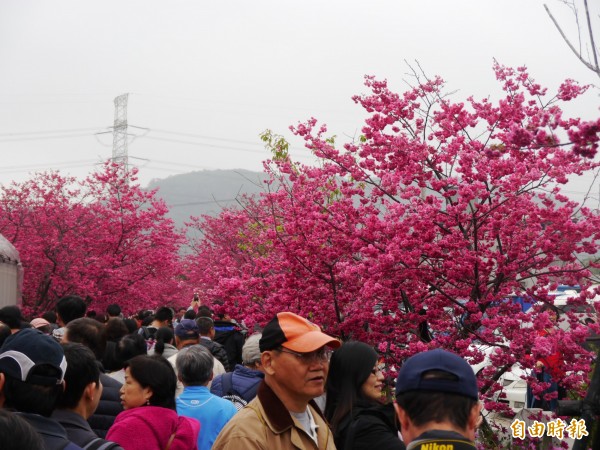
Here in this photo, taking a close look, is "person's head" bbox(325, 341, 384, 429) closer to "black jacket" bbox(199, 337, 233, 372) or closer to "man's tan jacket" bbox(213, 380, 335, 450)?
"man's tan jacket" bbox(213, 380, 335, 450)

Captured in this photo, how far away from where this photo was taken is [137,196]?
28250 mm

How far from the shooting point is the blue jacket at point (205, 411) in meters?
5.95

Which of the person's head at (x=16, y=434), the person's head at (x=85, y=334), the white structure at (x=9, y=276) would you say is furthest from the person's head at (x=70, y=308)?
the white structure at (x=9, y=276)

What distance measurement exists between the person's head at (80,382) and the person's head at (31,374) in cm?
31

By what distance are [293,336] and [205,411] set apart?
219cm

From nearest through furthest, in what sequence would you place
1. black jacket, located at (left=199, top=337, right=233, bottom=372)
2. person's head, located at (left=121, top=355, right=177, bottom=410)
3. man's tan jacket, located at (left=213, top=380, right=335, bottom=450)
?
1. man's tan jacket, located at (left=213, top=380, right=335, bottom=450)
2. person's head, located at (left=121, top=355, right=177, bottom=410)
3. black jacket, located at (left=199, top=337, right=233, bottom=372)

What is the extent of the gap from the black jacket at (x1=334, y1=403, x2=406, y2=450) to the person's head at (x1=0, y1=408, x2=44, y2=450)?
180 centimetres

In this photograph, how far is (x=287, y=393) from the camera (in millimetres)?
4008

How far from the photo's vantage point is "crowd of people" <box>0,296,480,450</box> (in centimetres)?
293

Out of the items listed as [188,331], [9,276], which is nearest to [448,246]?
[188,331]

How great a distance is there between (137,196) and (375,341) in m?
19.2

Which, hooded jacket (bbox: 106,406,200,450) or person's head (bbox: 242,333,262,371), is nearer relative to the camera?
hooded jacket (bbox: 106,406,200,450)

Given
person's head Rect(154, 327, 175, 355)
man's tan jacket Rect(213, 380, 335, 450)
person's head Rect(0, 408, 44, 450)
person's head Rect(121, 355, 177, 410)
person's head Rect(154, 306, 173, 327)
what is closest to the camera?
person's head Rect(0, 408, 44, 450)

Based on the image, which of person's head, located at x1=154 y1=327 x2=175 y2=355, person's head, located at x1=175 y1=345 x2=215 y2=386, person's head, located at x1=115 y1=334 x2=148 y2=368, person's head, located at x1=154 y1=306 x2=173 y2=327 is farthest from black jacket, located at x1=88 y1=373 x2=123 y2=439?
person's head, located at x1=154 y1=306 x2=173 y2=327
